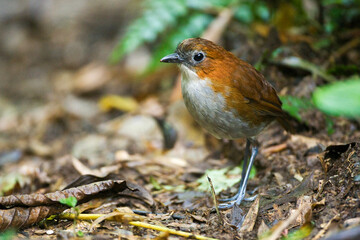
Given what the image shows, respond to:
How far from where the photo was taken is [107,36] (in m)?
9.93

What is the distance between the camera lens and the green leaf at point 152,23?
5.87 m

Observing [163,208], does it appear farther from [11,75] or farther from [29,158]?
[11,75]

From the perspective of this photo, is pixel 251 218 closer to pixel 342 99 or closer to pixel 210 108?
pixel 210 108

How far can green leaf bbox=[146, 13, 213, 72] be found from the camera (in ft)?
19.4

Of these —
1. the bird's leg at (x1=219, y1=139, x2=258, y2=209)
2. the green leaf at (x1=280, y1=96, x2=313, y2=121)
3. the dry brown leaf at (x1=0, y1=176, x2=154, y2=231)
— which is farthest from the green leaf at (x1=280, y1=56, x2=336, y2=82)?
the dry brown leaf at (x1=0, y1=176, x2=154, y2=231)

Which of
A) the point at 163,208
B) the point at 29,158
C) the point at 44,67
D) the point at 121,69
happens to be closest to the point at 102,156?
the point at 29,158

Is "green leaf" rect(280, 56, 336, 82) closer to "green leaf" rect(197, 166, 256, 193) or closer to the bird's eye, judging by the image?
"green leaf" rect(197, 166, 256, 193)

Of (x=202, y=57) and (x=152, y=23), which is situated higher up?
(x=152, y=23)

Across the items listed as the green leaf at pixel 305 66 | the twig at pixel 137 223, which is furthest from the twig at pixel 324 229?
the green leaf at pixel 305 66

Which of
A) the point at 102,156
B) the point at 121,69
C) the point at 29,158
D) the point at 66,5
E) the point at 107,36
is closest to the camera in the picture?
the point at 102,156

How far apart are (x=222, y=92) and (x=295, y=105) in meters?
1.09

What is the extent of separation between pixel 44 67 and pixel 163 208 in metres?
6.53

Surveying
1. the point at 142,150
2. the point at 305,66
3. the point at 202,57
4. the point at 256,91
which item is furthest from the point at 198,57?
the point at 142,150

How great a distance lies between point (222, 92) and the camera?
3662mm
